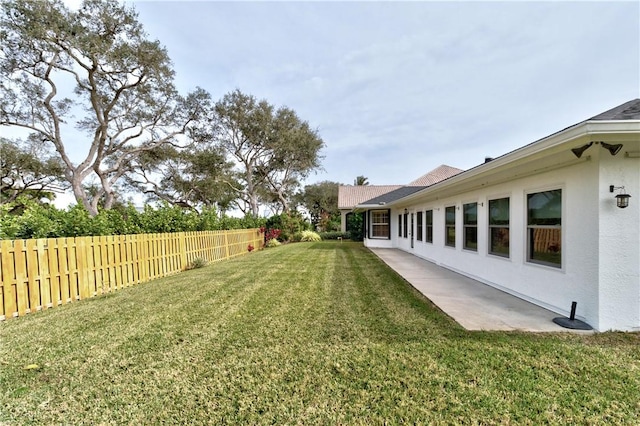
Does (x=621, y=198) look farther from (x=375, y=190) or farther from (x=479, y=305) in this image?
(x=375, y=190)

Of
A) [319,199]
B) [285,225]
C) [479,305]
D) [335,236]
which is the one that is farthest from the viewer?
[319,199]

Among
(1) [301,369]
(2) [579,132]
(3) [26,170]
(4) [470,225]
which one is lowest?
(1) [301,369]

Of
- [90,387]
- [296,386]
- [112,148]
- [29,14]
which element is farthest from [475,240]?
[112,148]

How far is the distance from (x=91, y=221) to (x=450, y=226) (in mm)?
9654

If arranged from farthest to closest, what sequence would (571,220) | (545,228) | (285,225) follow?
1. (285,225)
2. (545,228)
3. (571,220)

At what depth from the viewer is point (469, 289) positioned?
6.41m

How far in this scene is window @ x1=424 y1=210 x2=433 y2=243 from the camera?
10.8 m

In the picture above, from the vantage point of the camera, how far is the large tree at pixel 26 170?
2009 cm

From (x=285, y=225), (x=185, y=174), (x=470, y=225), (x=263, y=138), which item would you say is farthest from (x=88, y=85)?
(x=470, y=225)

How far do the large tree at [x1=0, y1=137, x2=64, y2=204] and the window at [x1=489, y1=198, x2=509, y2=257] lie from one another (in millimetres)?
28237

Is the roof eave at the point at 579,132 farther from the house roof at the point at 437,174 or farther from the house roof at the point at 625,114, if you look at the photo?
the house roof at the point at 437,174

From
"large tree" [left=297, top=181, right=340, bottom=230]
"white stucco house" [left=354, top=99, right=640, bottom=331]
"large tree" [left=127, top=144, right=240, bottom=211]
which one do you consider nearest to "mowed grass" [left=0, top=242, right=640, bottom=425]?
"white stucco house" [left=354, top=99, right=640, bottom=331]

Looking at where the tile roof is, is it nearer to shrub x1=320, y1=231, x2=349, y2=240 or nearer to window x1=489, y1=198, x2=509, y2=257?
shrub x1=320, y1=231, x2=349, y2=240

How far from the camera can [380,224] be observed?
1698cm
